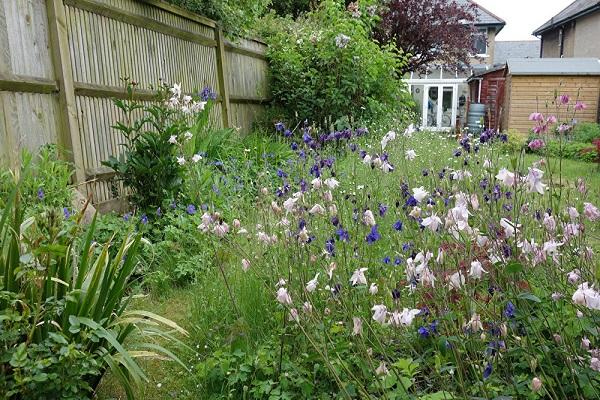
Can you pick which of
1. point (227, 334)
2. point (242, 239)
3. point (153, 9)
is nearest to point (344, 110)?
point (153, 9)

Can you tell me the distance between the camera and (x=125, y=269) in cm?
210

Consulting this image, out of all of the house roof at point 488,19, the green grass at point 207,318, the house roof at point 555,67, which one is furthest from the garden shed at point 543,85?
the green grass at point 207,318

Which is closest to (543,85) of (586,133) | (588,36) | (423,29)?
(586,133)

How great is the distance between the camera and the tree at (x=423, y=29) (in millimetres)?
15930

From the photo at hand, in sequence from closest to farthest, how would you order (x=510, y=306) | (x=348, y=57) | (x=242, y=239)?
(x=510, y=306) < (x=242, y=239) < (x=348, y=57)

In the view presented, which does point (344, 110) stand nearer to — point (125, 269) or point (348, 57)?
point (348, 57)

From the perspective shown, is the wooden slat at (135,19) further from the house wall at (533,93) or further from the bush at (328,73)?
the house wall at (533,93)

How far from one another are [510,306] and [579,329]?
313mm

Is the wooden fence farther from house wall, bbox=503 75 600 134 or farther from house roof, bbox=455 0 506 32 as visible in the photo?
house roof, bbox=455 0 506 32

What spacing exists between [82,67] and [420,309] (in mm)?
3635

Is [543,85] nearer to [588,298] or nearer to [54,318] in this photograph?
[588,298]

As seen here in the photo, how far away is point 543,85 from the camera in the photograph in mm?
16562

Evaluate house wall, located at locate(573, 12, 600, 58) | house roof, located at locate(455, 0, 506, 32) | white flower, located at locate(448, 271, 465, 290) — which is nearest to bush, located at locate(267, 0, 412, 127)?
white flower, located at locate(448, 271, 465, 290)

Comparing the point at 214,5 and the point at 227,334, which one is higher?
the point at 214,5
